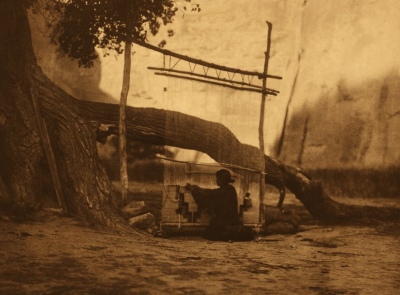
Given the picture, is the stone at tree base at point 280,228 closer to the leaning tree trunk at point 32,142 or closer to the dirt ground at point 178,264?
the dirt ground at point 178,264

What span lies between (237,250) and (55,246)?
1920 millimetres

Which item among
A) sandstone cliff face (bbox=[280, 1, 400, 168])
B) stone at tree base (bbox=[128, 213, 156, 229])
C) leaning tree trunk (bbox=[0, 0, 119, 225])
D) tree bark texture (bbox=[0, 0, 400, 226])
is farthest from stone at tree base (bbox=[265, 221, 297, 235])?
sandstone cliff face (bbox=[280, 1, 400, 168])

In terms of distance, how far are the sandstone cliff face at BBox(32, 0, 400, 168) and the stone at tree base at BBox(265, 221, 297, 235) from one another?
256 cm

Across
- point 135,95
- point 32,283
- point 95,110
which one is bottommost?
point 32,283

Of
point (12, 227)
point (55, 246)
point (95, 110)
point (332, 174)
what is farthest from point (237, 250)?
point (332, 174)

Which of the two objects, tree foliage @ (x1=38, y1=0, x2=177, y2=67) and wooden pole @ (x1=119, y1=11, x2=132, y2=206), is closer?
wooden pole @ (x1=119, y1=11, x2=132, y2=206)

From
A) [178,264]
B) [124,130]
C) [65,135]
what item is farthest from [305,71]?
[178,264]

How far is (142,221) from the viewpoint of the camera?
22.3 feet

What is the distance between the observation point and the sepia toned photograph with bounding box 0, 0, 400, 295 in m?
4.75

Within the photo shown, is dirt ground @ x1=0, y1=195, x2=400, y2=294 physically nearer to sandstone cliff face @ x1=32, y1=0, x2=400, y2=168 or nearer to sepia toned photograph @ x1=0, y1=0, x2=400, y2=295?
sepia toned photograph @ x1=0, y1=0, x2=400, y2=295

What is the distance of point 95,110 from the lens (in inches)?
297

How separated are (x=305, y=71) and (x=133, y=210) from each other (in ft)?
21.8

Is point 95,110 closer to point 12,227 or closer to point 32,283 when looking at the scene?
point 12,227

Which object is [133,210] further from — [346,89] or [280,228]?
[346,89]
